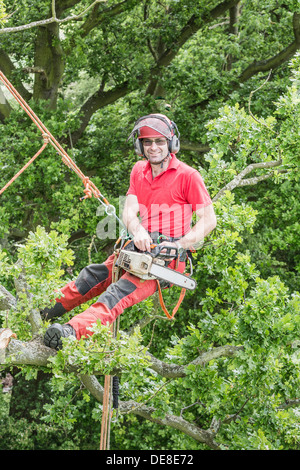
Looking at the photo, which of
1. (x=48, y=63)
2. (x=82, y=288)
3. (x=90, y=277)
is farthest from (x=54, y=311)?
(x=48, y=63)

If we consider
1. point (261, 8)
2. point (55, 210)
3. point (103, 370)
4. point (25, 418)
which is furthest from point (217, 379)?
point (25, 418)

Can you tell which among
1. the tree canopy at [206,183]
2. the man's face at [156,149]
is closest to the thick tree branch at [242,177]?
the tree canopy at [206,183]

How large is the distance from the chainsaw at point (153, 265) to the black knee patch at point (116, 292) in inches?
3.7

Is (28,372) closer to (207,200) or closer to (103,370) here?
(103,370)

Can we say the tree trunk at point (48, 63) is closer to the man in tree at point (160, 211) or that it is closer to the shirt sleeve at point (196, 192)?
the man in tree at point (160, 211)

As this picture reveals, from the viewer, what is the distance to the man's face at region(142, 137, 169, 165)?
4.80 metres

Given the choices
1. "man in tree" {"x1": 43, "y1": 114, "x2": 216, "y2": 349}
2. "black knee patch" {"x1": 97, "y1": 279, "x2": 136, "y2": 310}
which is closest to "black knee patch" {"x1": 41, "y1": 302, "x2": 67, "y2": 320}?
"man in tree" {"x1": 43, "y1": 114, "x2": 216, "y2": 349}

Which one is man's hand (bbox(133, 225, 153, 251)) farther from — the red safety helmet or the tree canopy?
the red safety helmet

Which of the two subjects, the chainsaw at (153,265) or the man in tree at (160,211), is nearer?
the chainsaw at (153,265)

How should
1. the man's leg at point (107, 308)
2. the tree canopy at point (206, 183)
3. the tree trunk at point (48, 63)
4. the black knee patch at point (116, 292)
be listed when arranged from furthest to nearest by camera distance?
the tree trunk at point (48, 63), the tree canopy at point (206, 183), the black knee patch at point (116, 292), the man's leg at point (107, 308)

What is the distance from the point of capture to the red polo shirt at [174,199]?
4.77 m

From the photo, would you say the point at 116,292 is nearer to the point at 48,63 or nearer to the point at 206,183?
the point at 206,183

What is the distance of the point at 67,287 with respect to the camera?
4797 millimetres

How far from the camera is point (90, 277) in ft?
15.9
